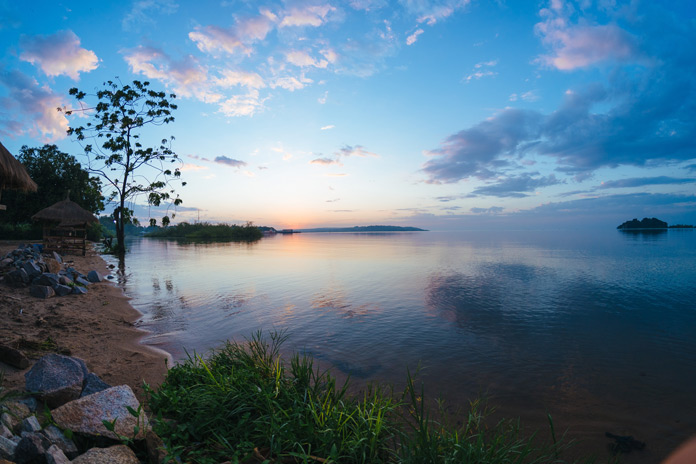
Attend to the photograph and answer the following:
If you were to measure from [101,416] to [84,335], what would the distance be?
18.4ft

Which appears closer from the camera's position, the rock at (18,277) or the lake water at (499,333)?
the lake water at (499,333)

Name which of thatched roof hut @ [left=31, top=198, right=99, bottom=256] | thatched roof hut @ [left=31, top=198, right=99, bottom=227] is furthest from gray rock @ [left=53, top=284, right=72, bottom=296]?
thatched roof hut @ [left=31, top=198, right=99, bottom=227]

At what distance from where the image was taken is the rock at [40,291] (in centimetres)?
1009

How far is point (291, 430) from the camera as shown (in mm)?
3490

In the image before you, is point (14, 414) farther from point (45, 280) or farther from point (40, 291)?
point (45, 280)

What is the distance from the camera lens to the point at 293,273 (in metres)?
21.6

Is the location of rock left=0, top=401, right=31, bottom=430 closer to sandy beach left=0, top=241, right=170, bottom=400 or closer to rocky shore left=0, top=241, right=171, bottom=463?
rocky shore left=0, top=241, right=171, bottom=463

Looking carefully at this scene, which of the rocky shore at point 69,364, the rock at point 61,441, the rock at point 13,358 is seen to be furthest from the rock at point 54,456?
the rock at point 13,358

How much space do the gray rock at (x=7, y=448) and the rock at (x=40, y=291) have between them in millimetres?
10254

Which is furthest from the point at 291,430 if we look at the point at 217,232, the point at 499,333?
the point at 217,232

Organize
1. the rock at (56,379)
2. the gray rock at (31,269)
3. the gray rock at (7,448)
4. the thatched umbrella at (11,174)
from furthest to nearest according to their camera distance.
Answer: the gray rock at (31,269)
the thatched umbrella at (11,174)
the rock at (56,379)
the gray rock at (7,448)

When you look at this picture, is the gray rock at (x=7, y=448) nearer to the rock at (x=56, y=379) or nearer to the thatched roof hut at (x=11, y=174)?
the rock at (x=56, y=379)

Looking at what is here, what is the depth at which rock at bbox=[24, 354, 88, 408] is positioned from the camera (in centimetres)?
383

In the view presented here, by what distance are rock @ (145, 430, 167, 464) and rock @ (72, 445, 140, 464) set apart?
12 centimetres
